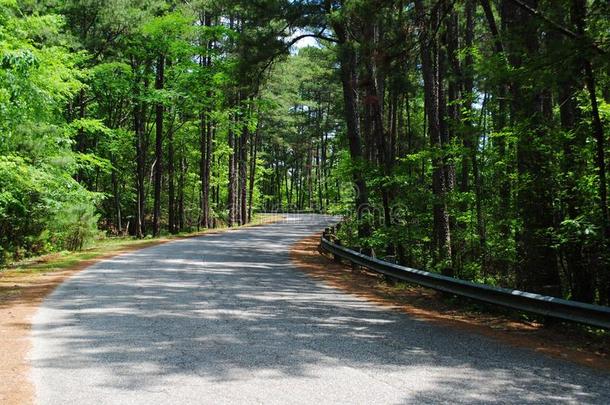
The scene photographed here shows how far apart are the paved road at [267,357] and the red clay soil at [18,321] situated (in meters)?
0.14

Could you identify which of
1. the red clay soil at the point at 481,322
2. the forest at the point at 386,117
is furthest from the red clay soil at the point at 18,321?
the red clay soil at the point at 481,322

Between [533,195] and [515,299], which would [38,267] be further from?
[533,195]

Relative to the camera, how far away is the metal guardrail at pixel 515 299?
566cm

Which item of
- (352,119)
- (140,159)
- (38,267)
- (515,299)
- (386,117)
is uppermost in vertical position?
(386,117)

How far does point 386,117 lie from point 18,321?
28.1m

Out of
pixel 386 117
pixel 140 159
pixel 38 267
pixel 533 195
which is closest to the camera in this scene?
pixel 533 195

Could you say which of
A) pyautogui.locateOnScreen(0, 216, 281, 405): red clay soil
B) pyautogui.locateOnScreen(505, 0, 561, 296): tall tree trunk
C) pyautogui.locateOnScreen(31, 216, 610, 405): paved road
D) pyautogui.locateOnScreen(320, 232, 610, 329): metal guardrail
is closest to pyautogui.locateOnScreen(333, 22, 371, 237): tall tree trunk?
pyautogui.locateOnScreen(320, 232, 610, 329): metal guardrail

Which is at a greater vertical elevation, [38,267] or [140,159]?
[140,159]

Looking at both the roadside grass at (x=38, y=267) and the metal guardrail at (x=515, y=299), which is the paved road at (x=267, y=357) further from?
the roadside grass at (x=38, y=267)

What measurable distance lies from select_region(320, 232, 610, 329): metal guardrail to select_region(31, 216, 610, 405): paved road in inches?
33.8

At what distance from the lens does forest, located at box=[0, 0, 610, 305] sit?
24.4 ft

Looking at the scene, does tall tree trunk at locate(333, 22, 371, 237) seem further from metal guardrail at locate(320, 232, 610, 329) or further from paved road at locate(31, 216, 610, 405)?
paved road at locate(31, 216, 610, 405)

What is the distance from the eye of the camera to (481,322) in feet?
24.0

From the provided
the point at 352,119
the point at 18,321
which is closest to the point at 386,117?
the point at 352,119
